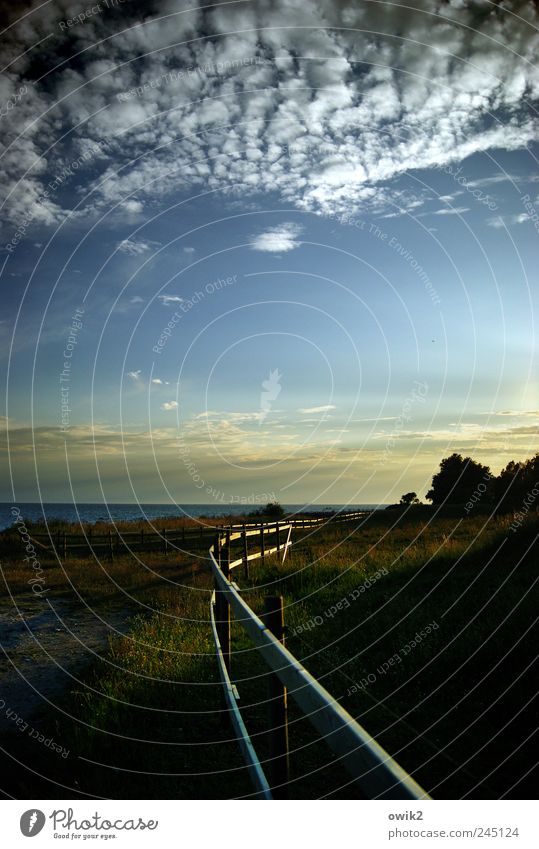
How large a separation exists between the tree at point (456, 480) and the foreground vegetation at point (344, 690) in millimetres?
54835

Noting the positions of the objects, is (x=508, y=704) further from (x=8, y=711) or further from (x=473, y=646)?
(x=8, y=711)

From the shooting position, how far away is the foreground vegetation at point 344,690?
16.9 feet

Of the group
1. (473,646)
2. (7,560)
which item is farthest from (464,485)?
(473,646)

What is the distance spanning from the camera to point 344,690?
7520 millimetres

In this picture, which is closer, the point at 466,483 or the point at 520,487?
the point at 520,487

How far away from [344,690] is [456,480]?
63.1m

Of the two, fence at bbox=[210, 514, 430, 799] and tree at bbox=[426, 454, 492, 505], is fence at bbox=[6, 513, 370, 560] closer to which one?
fence at bbox=[210, 514, 430, 799]

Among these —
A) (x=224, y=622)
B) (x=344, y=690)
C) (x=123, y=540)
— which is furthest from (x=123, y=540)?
(x=344, y=690)

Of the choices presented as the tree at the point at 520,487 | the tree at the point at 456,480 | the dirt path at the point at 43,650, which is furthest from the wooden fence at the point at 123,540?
the tree at the point at 456,480

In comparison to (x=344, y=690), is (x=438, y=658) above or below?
above

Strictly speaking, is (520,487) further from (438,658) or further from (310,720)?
(310,720)

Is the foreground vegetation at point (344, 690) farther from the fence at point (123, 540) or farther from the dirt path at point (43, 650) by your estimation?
the fence at point (123, 540)

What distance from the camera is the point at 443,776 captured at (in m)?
5.18
